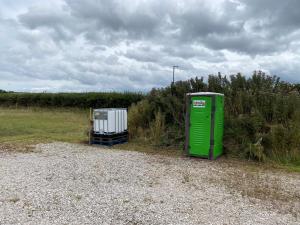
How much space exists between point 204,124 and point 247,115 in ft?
3.77

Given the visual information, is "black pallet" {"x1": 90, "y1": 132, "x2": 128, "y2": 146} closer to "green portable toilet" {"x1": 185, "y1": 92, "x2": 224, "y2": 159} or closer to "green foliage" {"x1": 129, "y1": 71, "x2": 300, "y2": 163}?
"green foliage" {"x1": 129, "y1": 71, "x2": 300, "y2": 163}

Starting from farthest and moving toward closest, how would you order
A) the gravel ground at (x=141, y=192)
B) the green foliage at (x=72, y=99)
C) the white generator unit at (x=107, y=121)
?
the green foliage at (x=72, y=99)
the white generator unit at (x=107, y=121)
the gravel ground at (x=141, y=192)

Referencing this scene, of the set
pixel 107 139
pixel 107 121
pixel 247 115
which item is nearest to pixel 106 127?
pixel 107 121

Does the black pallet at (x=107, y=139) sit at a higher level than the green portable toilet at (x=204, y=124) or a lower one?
lower

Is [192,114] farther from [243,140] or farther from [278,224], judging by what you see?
[278,224]

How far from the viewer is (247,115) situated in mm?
7465

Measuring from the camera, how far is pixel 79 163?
6.71 m

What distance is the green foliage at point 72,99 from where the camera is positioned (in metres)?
21.5

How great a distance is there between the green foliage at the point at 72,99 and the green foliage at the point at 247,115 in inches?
375

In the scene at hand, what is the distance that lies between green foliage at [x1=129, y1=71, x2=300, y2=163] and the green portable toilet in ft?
1.84

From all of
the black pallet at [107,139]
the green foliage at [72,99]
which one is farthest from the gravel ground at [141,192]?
the green foliage at [72,99]

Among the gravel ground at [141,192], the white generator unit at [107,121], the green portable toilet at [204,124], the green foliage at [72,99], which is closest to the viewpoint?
the gravel ground at [141,192]

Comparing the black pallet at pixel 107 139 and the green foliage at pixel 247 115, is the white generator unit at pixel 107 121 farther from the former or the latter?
the green foliage at pixel 247 115

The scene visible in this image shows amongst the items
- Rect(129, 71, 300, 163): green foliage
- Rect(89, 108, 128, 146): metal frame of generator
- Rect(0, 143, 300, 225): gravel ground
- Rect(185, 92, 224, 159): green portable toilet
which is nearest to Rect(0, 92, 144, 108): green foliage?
Rect(129, 71, 300, 163): green foliage
